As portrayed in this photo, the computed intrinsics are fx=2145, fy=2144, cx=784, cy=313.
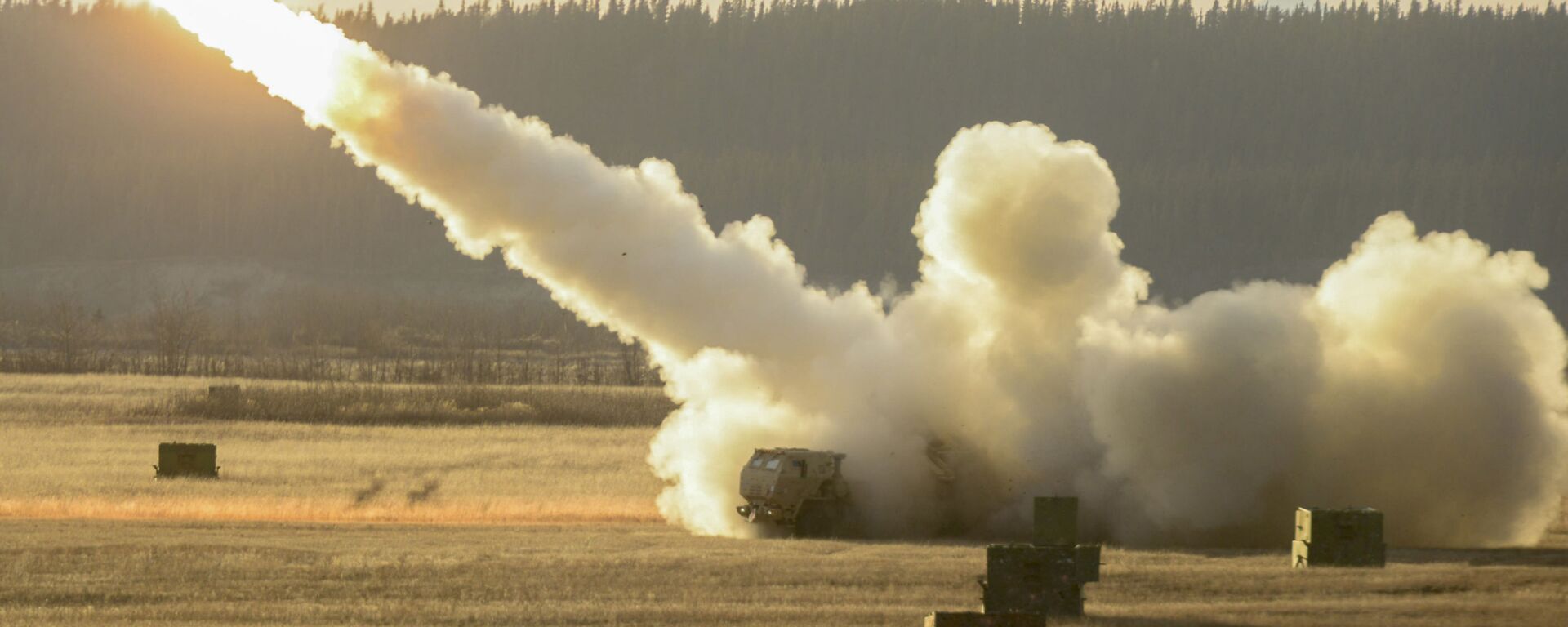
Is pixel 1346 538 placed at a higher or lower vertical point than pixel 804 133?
lower

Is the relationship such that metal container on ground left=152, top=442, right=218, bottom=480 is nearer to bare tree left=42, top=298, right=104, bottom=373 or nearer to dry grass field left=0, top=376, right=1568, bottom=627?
dry grass field left=0, top=376, right=1568, bottom=627

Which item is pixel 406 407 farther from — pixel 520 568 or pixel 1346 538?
pixel 1346 538

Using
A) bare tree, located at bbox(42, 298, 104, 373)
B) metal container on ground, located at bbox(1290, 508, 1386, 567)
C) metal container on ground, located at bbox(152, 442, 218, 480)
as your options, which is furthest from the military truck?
bare tree, located at bbox(42, 298, 104, 373)

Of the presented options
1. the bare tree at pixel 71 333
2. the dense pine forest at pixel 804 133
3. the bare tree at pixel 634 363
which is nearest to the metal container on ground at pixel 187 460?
the bare tree at pixel 634 363

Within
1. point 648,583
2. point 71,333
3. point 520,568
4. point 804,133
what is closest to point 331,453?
point 520,568

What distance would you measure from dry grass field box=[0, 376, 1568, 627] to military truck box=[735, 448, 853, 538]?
154cm

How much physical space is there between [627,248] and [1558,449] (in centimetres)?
1824

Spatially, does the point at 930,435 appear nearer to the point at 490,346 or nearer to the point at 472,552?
the point at 472,552

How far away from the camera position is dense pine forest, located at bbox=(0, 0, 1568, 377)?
157875mm

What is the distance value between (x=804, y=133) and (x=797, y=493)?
14208cm

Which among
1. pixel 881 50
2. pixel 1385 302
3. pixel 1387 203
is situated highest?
pixel 881 50

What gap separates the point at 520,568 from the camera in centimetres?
3278

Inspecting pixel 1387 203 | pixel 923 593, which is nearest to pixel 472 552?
pixel 923 593

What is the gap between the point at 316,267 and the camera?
157m
